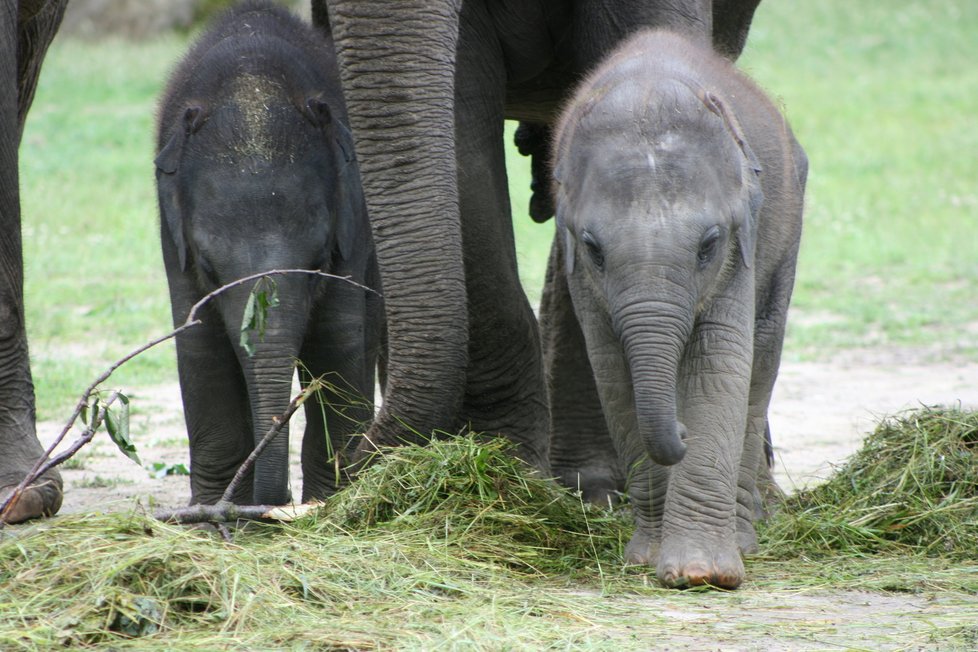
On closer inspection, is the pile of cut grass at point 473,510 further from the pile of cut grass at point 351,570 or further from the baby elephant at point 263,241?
the baby elephant at point 263,241

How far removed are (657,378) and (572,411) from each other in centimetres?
240

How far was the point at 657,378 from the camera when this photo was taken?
4.30 meters

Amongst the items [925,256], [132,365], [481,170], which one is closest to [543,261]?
[925,256]

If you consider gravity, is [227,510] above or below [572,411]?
above

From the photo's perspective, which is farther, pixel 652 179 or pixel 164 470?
pixel 164 470

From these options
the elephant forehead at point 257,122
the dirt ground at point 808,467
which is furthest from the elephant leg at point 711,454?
the elephant forehead at point 257,122

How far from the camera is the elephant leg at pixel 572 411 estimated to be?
21.5 feet

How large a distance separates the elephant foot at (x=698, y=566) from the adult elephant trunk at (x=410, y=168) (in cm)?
84

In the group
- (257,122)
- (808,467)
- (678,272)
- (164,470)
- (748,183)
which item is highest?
(257,122)

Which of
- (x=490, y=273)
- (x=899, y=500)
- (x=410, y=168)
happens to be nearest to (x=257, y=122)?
(x=410, y=168)

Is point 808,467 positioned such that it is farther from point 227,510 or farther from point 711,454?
point 227,510

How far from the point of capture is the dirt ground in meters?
4.02

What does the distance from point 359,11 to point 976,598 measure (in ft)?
7.85

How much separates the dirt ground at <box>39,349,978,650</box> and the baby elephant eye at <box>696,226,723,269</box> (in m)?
0.92
